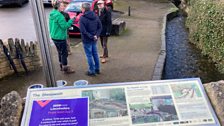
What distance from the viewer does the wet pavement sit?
8344mm

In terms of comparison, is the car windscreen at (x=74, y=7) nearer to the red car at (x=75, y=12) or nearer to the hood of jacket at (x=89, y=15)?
the red car at (x=75, y=12)

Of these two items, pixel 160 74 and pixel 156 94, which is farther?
pixel 160 74

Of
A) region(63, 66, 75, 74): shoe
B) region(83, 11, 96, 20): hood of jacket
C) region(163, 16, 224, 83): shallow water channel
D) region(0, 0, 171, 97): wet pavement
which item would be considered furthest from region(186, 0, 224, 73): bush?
region(63, 66, 75, 74): shoe

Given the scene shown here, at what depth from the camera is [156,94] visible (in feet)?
11.3

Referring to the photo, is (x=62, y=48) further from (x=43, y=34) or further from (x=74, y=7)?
(x=74, y=7)

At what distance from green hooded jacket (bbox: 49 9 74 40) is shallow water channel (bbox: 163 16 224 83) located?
3.63 m

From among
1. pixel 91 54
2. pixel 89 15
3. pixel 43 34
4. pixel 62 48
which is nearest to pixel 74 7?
pixel 62 48

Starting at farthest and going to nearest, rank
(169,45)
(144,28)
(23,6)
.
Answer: (23,6) < (144,28) < (169,45)

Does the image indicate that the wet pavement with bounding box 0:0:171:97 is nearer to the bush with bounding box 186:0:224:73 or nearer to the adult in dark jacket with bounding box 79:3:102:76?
the adult in dark jacket with bounding box 79:3:102:76

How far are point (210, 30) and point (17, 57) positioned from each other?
640cm

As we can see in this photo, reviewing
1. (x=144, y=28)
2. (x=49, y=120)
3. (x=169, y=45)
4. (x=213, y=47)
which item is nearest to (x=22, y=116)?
(x=49, y=120)

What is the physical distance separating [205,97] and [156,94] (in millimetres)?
543

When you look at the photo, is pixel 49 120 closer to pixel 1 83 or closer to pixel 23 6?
pixel 1 83

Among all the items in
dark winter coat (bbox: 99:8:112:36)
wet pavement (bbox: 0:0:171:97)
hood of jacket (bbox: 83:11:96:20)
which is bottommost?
wet pavement (bbox: 0:0:171:97)
